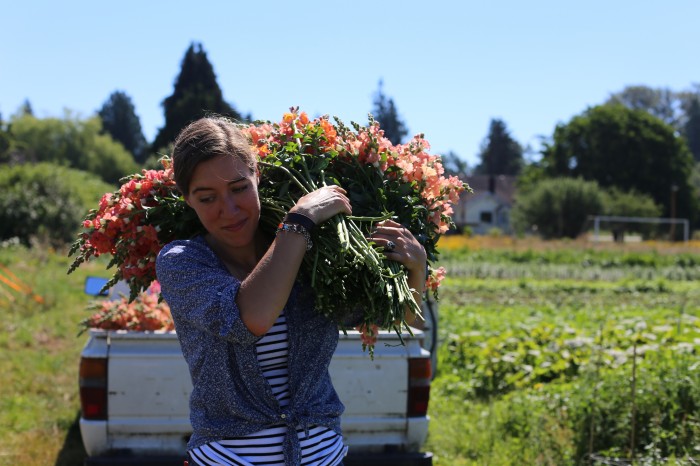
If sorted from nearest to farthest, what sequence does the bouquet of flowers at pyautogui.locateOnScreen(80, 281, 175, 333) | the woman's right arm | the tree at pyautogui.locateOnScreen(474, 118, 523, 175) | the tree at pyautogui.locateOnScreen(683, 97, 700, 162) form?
the woman's right arm, the bouquet of flowers at pyautogui.locateOnScreen(80, 281, 175, 333), the tree at pyautogui.locateOnScreen(474, 118, 523, 175), the tree at pyautogui.locateOnScreen(683, 97, 700, 162)

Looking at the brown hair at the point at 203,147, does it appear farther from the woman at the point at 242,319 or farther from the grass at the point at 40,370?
the grass at the point at 40,370

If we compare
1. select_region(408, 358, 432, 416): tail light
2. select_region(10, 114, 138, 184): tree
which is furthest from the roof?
select_region(408, 358, 432, 416): tail light

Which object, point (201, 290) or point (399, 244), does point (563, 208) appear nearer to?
point (399, 244)

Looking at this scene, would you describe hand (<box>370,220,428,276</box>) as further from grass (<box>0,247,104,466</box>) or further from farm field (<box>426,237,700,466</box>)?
grass (<box>0,247,104,466</box>)

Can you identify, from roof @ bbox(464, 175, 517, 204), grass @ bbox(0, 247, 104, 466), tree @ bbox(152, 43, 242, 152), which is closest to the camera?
grass @ bbox(0, 247, 104, 466)

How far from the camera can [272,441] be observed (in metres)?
2.24

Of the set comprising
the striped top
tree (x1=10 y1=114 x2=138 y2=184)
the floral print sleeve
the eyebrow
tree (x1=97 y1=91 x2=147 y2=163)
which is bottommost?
the striped top

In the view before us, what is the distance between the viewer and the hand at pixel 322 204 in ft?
7.30

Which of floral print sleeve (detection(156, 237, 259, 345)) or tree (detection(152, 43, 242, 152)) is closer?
floral print sleeve (detection(156, 237, 259, 345))

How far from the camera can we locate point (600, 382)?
244 inches

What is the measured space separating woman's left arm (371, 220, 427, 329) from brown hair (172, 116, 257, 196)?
1.48 ft

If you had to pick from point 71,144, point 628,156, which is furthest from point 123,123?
point 628,156

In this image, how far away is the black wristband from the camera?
2197 millimetres

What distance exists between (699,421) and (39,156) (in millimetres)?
80608
